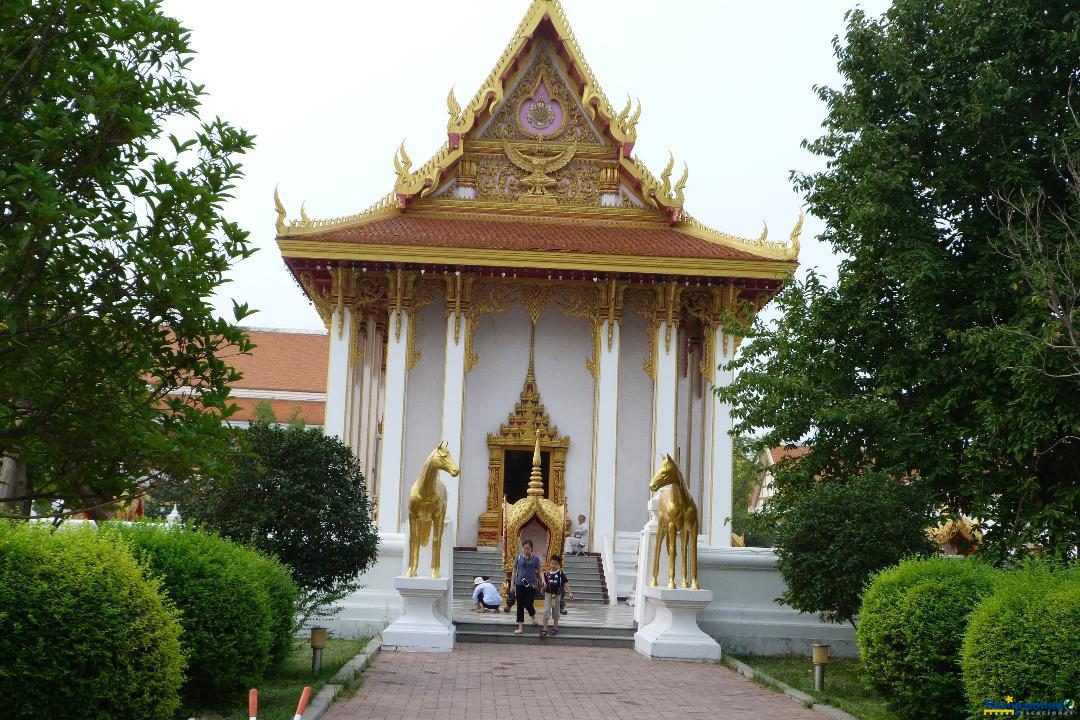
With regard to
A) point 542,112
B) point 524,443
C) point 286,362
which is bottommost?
point 524,443

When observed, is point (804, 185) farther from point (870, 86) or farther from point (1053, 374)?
point (1053, 374)

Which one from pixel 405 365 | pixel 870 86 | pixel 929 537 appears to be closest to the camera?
pixel 929 537

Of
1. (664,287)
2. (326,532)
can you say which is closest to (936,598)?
(326,532)

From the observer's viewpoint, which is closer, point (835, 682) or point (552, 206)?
point (835, 682)

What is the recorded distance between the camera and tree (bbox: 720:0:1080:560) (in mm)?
11703

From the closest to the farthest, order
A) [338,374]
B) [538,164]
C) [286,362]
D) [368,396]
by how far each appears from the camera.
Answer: [338,374]
[538,164]
[368,396]
[286,362]

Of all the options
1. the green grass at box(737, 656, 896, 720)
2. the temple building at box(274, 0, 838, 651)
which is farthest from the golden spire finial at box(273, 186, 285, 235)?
the green grass at box(737, 656, 896, 720)

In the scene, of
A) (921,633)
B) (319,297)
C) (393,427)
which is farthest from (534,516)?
(921,633)

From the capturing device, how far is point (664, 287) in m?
19.6

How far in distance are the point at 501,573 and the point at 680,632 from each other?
19.3 ft

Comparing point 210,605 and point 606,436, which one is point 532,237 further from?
point 210,605

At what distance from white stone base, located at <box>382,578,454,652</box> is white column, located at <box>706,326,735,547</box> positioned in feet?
24.4

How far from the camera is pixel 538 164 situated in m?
20.6

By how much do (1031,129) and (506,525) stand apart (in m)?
8.33
